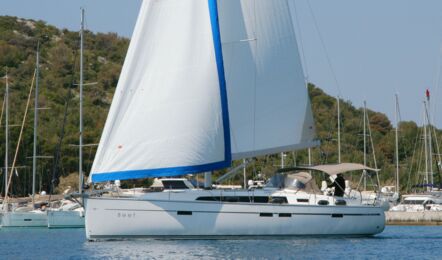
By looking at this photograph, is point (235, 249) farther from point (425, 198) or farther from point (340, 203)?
point (425, 198)

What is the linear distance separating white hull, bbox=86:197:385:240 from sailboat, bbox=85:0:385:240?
3 centimetres

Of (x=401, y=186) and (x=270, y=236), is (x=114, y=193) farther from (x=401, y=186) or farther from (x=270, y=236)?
(x=401, y=186)

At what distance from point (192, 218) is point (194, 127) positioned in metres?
2.88

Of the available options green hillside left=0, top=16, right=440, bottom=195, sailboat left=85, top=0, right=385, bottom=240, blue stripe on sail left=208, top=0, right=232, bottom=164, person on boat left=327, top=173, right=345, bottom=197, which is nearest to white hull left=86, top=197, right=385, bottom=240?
sailboat left=85, top=0, right=385, bottom=240

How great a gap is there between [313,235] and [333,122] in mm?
43162

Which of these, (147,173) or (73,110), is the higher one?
(73,110)

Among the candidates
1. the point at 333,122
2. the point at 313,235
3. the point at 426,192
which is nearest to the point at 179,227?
the point at 313,235

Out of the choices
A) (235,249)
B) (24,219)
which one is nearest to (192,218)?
(235,249)

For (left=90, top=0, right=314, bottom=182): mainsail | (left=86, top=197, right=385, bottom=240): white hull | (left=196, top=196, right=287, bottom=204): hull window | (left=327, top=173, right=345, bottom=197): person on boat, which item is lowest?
(left=86, top=197, right=385, bottom=240): white hull

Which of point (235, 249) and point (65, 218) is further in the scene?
point (65, 218)

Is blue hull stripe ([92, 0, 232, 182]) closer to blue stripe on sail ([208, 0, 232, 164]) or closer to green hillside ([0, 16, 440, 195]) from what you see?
blue stripe on sail ([208, 0, 232, 164])

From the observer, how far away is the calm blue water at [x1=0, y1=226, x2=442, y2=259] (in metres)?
31.6

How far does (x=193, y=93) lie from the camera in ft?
115

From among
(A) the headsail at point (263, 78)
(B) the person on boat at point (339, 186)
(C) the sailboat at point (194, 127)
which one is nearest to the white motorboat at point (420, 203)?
(B) the person on boat at point (339, 186)
